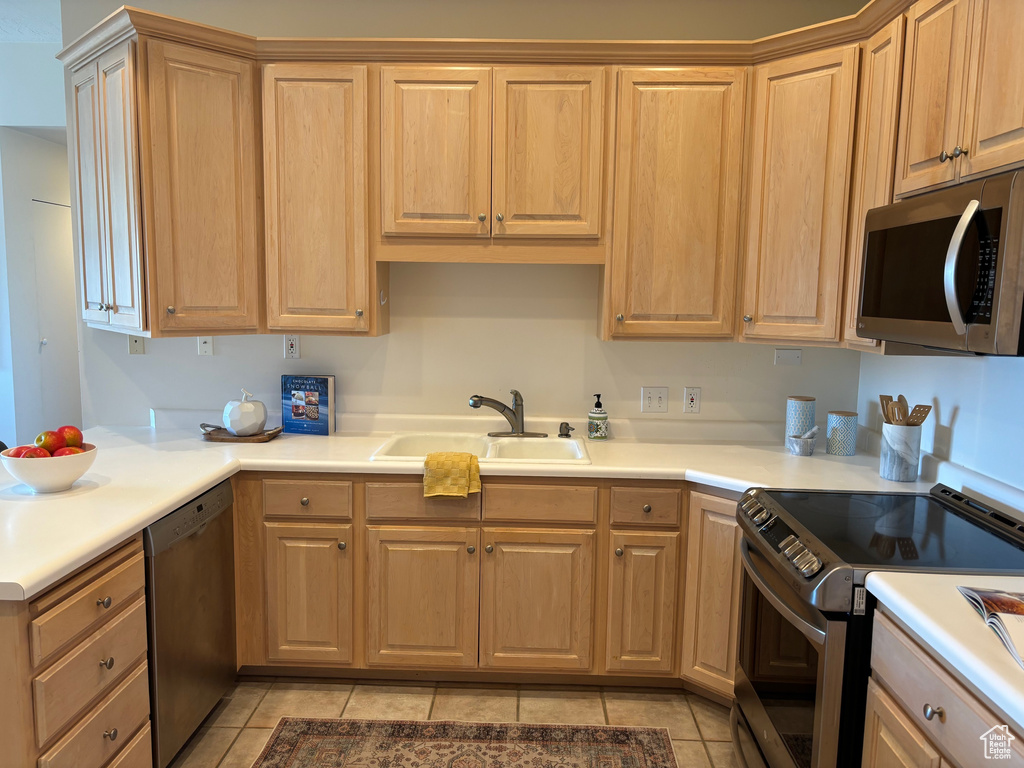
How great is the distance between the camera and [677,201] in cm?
261

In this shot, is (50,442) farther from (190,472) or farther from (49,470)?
(190,472)

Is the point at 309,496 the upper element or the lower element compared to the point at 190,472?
lower

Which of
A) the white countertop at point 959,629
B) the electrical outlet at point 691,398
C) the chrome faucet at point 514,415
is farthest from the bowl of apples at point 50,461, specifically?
the electrical outlet at point 691,398

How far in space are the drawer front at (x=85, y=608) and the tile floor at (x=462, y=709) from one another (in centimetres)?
78

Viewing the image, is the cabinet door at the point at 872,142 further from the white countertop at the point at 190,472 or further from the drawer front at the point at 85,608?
the drawer front at the point at 85,608

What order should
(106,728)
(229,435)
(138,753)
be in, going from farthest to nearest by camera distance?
(229,435) → (138,753) → (106,728)

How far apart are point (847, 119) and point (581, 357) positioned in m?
1.31

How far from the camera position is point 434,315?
9.96ft

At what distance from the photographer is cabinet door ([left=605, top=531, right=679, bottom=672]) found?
8.30 feet

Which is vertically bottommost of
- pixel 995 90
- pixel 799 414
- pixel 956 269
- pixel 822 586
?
pixel 822 586

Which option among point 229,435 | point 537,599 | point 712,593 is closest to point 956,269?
point 712,593

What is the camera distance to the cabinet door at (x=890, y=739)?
1.33 meters

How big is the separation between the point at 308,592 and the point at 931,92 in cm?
254

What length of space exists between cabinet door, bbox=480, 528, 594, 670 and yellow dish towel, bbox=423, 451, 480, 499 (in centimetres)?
19
